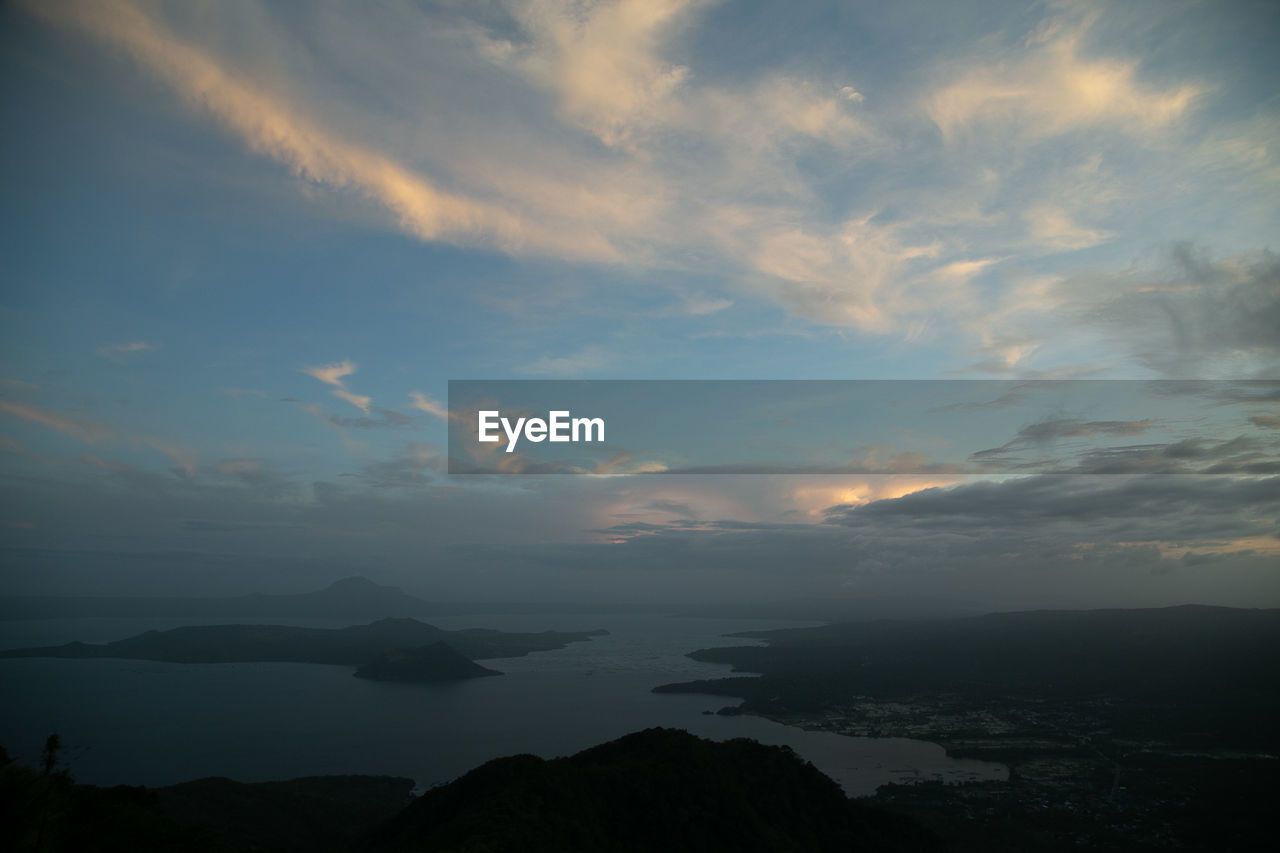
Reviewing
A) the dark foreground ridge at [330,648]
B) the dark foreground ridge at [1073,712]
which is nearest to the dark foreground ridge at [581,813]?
the dark foreground ridge at [1073,712]

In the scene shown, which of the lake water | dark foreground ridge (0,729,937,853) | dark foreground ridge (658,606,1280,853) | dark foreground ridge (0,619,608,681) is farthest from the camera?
dark foreground ridge (0,619,608,681)

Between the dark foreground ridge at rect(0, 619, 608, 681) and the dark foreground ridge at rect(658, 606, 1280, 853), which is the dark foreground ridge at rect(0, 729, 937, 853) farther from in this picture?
the dark foreground ridge at rect(0, 619, 608, 681)

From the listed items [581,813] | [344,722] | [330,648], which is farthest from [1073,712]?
[330,648]

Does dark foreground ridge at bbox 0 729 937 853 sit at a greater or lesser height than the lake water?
greater

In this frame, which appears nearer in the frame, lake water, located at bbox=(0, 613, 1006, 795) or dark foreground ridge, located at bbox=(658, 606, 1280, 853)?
dark foreground ridge, located at bbox=(658, 606, 1280, 853)

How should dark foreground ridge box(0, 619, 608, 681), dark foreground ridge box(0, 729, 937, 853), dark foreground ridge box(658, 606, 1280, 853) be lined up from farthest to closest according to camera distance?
dark foreground ridge box(0, 619, 608, 681)
dark foreground ridge box(658, 606, 1280, 853)
dark foreground ridge box(0, 729, 937, 853)

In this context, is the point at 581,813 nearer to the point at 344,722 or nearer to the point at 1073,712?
the point at 344,722

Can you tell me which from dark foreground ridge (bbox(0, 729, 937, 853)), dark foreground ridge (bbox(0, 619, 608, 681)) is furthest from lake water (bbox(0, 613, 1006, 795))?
dark foreground ridge (bbox(0, 729, 937, 853))
